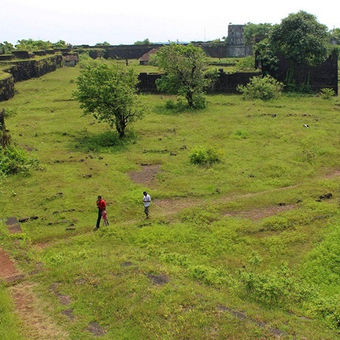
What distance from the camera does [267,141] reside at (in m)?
19.7

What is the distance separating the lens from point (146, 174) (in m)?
16.0

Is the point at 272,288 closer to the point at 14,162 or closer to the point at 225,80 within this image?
the point at 14,162

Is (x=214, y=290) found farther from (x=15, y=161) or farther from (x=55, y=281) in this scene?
(x=15, y=161)

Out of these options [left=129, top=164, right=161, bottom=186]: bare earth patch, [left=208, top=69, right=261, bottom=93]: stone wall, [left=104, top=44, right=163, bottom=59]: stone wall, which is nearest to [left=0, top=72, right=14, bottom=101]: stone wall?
[left=208, top=69, right=261, bottom=93]: stone wall

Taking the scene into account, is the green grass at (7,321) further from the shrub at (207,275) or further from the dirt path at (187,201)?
the dirt path at (187,201)

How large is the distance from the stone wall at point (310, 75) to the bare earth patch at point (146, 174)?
20667 mm

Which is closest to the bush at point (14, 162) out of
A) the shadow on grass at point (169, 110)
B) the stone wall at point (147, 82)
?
the shadow on grass at point (169, 110)

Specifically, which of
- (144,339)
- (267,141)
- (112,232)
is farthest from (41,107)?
(144,339)

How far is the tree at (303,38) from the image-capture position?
31297 mm

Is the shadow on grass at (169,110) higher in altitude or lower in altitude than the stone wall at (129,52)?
lower

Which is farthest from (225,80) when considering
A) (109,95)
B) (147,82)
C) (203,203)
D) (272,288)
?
(272,288)

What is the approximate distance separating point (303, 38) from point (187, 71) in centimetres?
1066

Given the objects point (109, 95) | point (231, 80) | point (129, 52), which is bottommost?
point (109, 95)

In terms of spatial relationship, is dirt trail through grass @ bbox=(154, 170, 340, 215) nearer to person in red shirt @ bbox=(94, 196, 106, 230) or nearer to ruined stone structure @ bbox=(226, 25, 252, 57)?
person in red shirt @ bbox=(94, 196, 106, 230)
